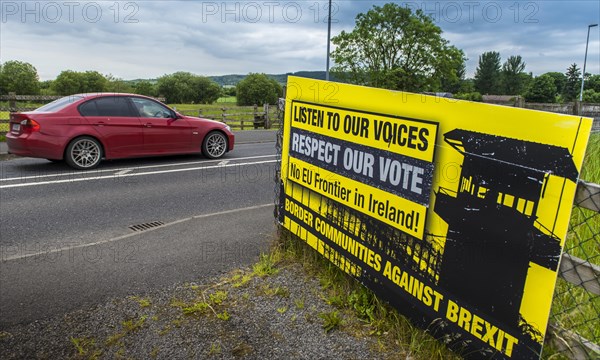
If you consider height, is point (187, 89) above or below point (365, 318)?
above

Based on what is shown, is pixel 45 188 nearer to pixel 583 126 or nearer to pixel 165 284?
pixel 165 284

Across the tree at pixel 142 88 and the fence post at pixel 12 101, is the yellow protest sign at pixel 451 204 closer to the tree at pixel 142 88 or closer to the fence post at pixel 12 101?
the fence post at pixel 12 101

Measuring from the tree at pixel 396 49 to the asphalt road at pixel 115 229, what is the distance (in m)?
40.1

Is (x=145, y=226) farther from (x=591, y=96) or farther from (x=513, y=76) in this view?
(x=513, y=76)

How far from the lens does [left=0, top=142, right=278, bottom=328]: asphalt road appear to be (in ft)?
11.9

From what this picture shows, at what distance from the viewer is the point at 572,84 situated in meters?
87.4

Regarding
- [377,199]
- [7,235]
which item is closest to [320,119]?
[377,199]

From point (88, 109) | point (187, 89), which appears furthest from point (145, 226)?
point (187, 89)

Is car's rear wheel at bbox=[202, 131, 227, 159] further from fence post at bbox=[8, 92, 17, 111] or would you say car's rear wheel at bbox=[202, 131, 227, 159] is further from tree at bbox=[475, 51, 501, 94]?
tree at bbox=[475, 51, 501, 94]

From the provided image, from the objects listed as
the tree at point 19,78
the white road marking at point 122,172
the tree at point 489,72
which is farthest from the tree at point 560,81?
the white road marking at point 122,172

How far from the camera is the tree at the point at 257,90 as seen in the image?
55.0 m

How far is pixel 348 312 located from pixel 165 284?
5.38 feet

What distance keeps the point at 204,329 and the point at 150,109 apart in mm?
7679

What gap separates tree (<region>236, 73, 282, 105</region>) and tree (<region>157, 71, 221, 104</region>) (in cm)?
536
